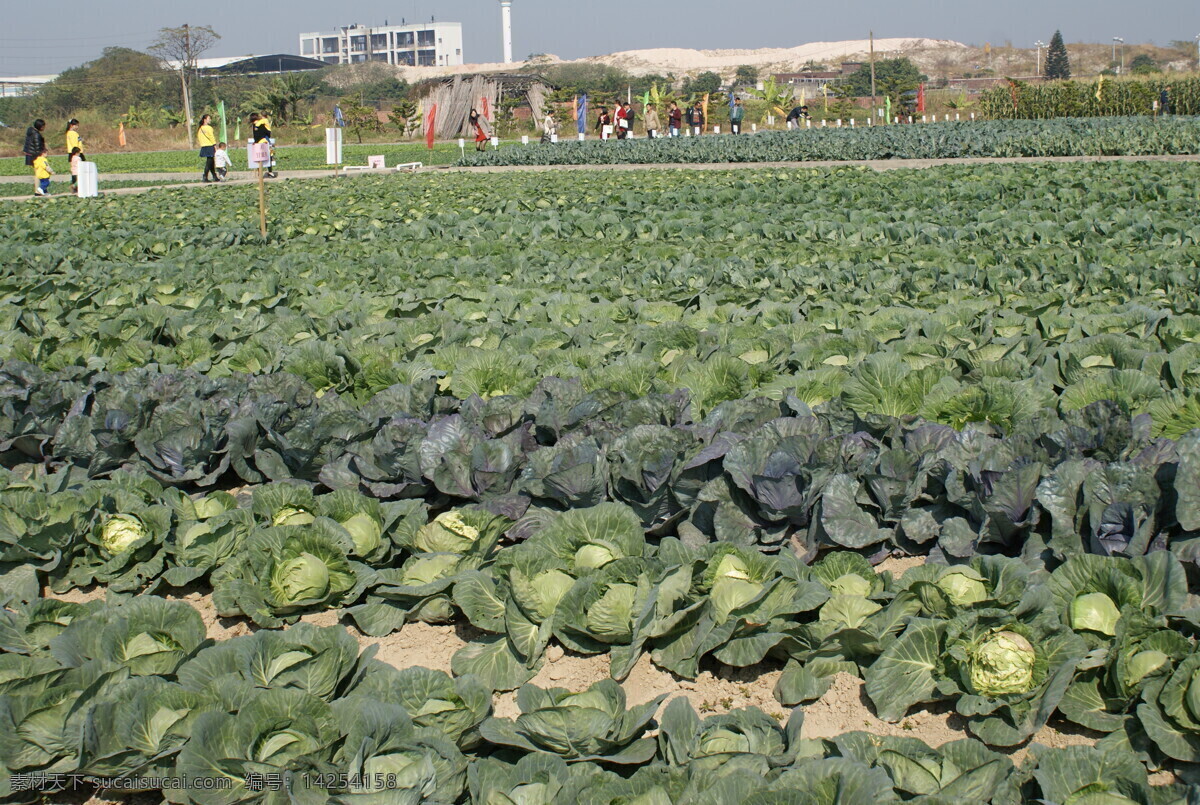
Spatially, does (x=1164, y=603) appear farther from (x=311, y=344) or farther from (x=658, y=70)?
(x=658, y=70)

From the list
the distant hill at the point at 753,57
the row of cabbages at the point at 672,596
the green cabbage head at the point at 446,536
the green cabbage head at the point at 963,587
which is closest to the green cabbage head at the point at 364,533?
the row of cabbages at the point at 672,596

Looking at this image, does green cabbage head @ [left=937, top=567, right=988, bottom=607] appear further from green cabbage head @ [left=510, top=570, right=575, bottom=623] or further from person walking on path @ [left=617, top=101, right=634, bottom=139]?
person walking on path @ [left=617, top=101, right=634, bottom=139]

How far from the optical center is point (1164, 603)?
8.37 ft

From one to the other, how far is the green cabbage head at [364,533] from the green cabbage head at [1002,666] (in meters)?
1.92

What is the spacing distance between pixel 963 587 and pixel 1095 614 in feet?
1.09

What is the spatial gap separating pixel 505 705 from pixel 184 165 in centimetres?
3493

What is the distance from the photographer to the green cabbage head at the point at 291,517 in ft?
11.2

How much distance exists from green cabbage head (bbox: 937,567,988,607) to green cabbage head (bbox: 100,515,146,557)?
2.65 m

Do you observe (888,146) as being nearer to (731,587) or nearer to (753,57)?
(731,587)

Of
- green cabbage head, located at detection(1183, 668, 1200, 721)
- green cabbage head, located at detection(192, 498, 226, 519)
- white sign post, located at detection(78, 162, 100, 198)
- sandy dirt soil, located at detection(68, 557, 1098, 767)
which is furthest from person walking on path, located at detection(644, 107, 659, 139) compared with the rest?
green cabbage head, located at detection(1183, 668, 1200, 721)

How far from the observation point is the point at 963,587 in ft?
8.94

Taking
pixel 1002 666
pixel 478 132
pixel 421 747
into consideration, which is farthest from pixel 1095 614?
pixel 478 132

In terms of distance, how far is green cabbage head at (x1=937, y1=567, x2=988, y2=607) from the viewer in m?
2.70

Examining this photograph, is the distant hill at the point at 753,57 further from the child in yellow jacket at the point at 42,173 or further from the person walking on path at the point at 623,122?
the child in yellow jacket at the point at 42,173
